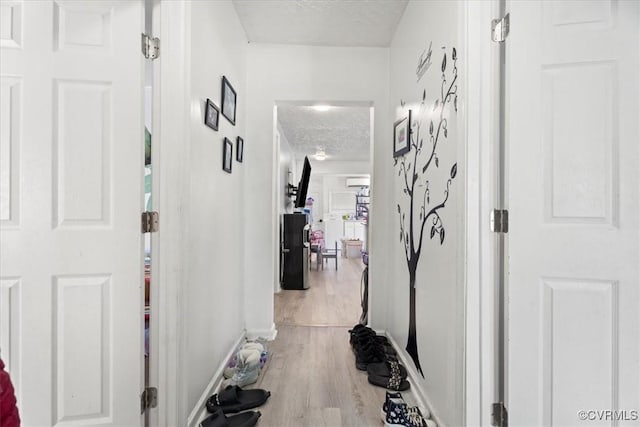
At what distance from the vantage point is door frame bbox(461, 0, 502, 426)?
126 centimetres

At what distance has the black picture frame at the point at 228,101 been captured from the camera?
6.53ft

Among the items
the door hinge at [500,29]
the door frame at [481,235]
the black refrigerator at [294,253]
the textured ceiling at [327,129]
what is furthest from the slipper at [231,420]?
the textured ceiling at [327,129]

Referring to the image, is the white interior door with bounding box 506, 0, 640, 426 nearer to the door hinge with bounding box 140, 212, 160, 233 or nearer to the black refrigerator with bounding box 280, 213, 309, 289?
the door hinge with bounding box 140, 212, 160, 233

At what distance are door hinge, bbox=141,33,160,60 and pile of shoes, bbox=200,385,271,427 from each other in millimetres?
1719

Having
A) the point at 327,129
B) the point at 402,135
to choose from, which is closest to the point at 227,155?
the point at 402,135

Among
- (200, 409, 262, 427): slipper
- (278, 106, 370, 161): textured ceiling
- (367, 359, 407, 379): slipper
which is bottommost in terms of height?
(367, 359, 407, 379): slipper

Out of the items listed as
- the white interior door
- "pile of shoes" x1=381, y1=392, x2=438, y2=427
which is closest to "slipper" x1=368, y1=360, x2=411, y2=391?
"pile of shoes" x1=381, y1=392, x2=438, y2=427

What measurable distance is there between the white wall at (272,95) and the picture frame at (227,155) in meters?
0.54

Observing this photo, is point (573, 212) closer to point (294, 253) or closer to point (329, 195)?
point (294, 253)

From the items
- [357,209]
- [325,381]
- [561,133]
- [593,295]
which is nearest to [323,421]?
[325,381]

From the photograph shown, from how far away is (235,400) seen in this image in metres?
1.70

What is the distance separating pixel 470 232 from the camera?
127cm

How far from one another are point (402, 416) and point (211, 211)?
1.48 m

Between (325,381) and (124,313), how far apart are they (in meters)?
1.30
